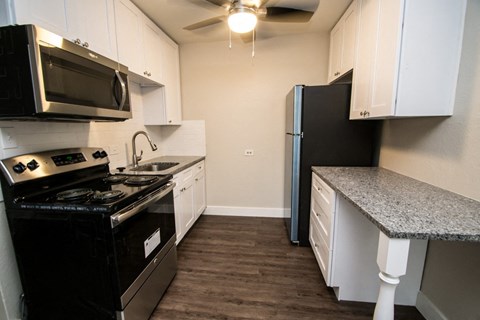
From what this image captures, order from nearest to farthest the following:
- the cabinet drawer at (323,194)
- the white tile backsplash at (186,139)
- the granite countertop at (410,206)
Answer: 1. the granite countertop at (410,206)
2. the cabinet drawer at (323,194)
3. the white tile backsplash at (186,139)

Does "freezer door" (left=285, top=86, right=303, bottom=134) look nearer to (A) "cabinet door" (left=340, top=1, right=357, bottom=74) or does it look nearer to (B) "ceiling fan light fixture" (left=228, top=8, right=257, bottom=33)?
(A) "cabinet door" (left=340, top=1, right=357, bottom=74)

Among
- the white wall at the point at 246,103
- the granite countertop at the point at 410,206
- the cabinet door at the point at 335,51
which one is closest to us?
the granite countertop at the point at 410,206

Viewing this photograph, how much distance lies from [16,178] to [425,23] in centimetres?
249

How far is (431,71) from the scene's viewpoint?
134 cm

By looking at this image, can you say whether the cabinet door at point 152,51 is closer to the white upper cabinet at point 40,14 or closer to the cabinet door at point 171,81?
the cabinet door at point 171,81

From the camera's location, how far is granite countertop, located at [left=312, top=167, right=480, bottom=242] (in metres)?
0.90

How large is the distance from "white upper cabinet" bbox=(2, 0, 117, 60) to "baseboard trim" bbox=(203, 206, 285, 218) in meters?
2.32

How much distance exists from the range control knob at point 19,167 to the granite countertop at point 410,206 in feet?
6.15

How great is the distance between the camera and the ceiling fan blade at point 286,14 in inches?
71.4

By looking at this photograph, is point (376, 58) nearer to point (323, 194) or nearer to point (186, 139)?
point (323, 194)

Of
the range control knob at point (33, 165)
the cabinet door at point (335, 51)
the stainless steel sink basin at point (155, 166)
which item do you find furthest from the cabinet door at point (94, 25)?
the cabinet door at point (335, 51)

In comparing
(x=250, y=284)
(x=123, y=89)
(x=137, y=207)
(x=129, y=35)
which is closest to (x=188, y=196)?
(x=250, y=284)

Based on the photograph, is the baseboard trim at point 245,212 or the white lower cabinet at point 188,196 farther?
the baseboard trim at point 245,212

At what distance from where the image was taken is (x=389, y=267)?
950 mm
